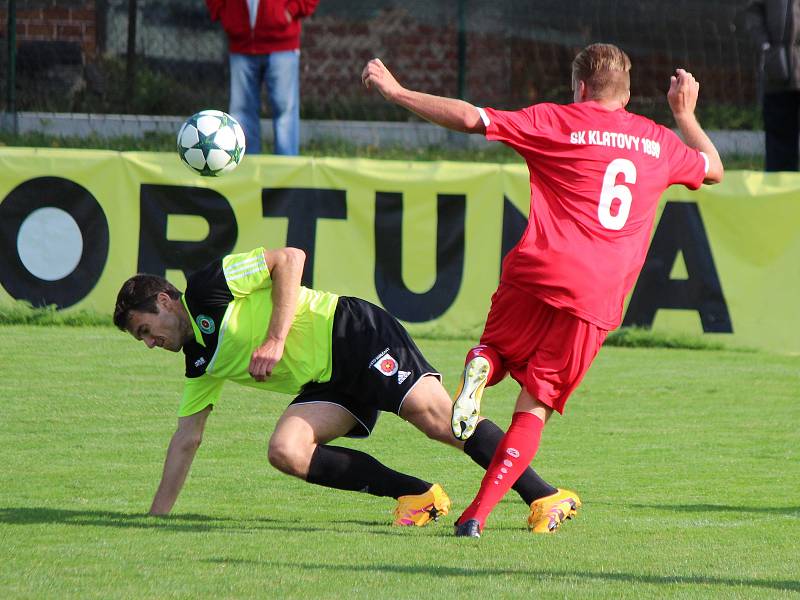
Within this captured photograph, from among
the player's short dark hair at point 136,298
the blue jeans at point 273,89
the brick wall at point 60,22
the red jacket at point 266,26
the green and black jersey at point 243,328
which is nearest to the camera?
the player's short dark hair at point 136,298

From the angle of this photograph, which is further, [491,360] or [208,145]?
[208,145]

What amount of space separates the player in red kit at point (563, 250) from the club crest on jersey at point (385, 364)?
45 centimetres

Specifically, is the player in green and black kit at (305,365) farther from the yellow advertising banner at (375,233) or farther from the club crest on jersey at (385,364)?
the yellow advertising banner at (375,233)

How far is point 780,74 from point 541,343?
776cm

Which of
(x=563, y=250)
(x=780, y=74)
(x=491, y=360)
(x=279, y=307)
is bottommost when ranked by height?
(x=491, y=360)

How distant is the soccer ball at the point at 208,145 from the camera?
868 cm

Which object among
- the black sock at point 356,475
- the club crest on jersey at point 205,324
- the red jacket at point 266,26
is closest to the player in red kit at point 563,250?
the black sock at point 356,475

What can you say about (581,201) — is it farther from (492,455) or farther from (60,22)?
(60,22)

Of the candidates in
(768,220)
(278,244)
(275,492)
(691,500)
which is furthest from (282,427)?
(768,220)

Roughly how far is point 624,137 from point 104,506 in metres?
2.88

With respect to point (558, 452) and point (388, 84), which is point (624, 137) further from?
point (558, 452)

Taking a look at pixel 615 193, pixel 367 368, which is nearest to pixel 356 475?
pixel 367 368

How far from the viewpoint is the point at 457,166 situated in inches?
461

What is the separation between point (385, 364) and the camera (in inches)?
245
